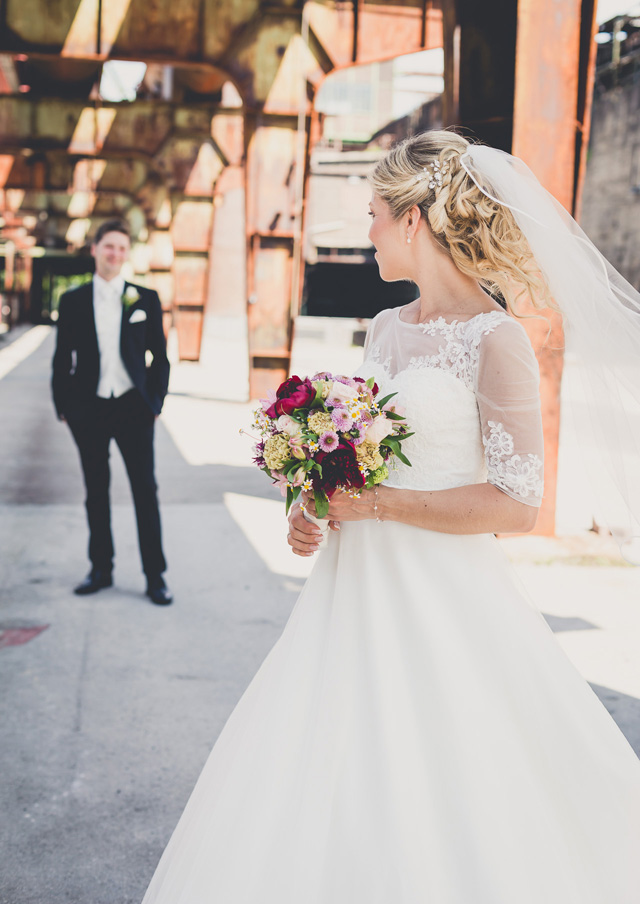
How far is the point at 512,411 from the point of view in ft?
6.74

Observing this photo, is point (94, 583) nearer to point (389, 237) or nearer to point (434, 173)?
point (389, 237)

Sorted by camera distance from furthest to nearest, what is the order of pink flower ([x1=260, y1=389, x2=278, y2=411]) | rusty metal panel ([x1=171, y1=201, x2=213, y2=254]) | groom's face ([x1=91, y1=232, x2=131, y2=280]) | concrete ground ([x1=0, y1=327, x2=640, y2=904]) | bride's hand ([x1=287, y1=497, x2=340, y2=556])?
1. rusty metal panel ([x1=171, y1=201, x2=213, y2=254])
2. groom's face ([x1=91, y1=232, x2=131, y2=280])
3. concrete ground ([x1=0, y1=327, x2=640, y2=904])
4. bride's hand ([x1=287, y1=497, x2=340, y2=556])
5. pink flower ([x1=260, y1=389, x2=278, y2=411])

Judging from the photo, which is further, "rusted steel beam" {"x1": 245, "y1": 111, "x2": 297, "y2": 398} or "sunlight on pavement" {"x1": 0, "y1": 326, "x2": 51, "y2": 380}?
"sunlight on pavement" {"x1": 0, "y1": 326, "x2": 51, "y2": 380}

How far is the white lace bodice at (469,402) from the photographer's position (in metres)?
2.06

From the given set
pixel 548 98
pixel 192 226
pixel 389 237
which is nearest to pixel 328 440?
pixel 389 237

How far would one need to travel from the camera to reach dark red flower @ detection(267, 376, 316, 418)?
209 cm

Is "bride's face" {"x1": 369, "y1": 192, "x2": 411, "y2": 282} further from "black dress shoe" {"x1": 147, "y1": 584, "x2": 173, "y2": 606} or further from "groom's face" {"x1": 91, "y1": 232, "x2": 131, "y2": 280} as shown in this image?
"black dress shoe" {"x1": 147, "y1": 584, "x2": 173, "y2": 606}

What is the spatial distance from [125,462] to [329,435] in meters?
3.55

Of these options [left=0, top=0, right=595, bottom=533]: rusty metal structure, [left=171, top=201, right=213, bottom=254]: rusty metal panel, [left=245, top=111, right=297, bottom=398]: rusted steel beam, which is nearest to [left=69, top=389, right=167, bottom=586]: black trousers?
[left=0, top=0, right=595, bottom=533]: rusty metal structure

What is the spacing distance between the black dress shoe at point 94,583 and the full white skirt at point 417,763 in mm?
3394

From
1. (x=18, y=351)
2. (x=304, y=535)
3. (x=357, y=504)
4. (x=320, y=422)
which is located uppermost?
(x=320, y=422)

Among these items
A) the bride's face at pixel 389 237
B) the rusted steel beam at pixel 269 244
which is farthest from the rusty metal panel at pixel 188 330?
the bride's face at pixel 389 237

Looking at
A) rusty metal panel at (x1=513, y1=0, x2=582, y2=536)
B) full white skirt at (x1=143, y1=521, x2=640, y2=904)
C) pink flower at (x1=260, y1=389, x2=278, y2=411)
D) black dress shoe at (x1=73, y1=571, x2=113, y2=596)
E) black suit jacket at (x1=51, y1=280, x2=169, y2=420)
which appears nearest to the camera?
full white skirt at (x1=143, y1=521, x2=640, y2=904)

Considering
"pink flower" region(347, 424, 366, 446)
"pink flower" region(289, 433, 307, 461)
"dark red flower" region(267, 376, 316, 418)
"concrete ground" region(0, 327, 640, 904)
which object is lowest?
"concrete ground" region(0, 327, 640, 904)
